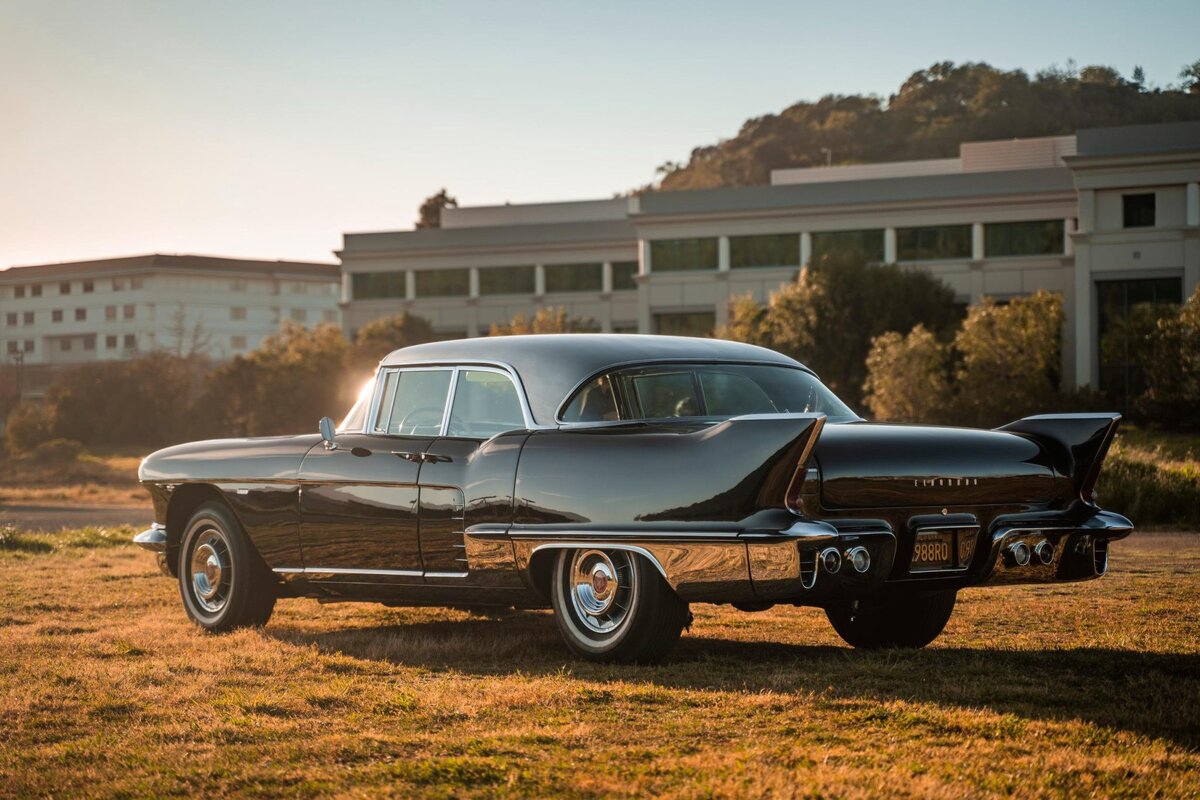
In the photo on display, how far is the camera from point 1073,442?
757 cm

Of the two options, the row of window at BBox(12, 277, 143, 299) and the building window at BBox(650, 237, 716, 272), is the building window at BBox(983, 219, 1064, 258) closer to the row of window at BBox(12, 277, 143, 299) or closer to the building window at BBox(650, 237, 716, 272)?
the building window at BBox(650, 237, 716, 272)

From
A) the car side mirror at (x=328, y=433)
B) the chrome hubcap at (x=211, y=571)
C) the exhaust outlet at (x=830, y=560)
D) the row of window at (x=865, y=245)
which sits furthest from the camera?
the row of window at (x=865, y=245)

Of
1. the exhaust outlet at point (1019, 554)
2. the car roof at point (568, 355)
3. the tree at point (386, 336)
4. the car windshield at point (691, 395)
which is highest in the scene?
the tree at point (386, 336)

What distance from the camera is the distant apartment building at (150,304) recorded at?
425 ft

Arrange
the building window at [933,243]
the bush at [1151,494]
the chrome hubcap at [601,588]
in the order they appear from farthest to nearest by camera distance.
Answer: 1. the building window at [933,243]
2. the bush at [1151,494]
3. the chrome hubcap at [601,588]

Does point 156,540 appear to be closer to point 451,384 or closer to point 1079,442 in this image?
point 451,384

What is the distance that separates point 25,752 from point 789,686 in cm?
292

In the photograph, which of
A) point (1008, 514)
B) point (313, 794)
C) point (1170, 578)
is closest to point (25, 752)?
point (313, 794)

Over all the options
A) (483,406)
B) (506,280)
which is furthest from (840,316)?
(483,406)

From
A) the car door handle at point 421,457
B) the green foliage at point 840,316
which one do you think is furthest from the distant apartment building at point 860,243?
the car door handle at point 421,457

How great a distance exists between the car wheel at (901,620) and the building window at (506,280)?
3177 inches

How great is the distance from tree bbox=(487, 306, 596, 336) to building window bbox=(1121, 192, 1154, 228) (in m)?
24.8

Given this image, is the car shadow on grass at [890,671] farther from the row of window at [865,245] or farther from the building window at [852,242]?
the building window at [852,242]

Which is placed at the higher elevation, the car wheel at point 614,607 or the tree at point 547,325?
the tree at point 547,325
